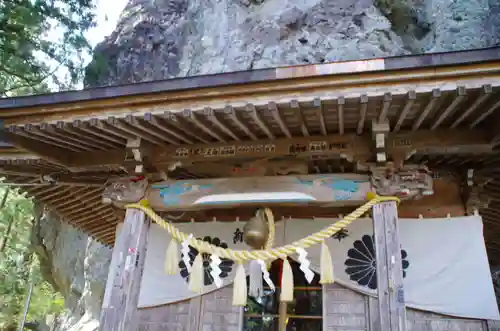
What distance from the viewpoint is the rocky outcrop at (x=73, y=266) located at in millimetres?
15703

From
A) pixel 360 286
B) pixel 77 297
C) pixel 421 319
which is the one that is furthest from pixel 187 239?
pixel 77 297

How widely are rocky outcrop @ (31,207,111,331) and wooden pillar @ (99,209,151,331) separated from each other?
12477 millimetres

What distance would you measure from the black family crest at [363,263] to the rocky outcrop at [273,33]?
836 cm

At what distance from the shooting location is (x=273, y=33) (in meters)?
13.5

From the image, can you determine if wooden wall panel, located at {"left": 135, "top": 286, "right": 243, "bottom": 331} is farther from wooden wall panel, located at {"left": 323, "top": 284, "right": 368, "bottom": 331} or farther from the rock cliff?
the rock cliff

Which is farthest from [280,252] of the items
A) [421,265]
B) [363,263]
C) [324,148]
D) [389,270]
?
[421,265]

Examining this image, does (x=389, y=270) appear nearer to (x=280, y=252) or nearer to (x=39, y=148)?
(x=280, y=252)

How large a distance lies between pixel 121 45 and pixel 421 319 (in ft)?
47.7

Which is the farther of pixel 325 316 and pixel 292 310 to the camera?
pixel 292 310

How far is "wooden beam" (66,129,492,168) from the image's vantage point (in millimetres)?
4062

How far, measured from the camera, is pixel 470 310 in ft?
15.1

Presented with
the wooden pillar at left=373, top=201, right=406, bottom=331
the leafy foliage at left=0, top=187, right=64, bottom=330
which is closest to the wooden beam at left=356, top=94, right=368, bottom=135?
the wooden pillar at left=373, top=201, right=406, bottom=331

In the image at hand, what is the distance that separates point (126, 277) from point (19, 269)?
60.6 ft

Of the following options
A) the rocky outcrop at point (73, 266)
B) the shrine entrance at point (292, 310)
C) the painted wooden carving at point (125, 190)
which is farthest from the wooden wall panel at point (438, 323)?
the rocky outcrop at point (73, 266)
